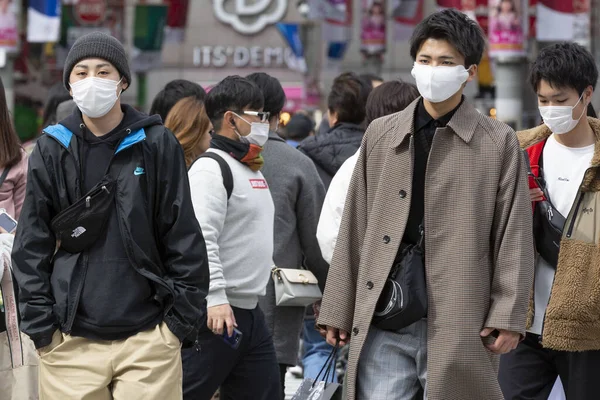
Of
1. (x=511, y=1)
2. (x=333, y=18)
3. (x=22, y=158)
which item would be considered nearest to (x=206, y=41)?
(x=333, y=18)

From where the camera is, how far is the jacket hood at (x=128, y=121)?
4504 mm

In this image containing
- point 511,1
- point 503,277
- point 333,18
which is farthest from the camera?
point 333,18

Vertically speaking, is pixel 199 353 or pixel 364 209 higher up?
pixel 364 209

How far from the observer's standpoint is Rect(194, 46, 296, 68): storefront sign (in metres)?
46.4

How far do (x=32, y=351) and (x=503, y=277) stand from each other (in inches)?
84.4

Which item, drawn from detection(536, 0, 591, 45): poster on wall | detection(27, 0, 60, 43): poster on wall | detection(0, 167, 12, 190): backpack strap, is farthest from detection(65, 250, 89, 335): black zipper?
detection(27, 0, 60, 43): poster on wall

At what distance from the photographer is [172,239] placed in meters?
4.49

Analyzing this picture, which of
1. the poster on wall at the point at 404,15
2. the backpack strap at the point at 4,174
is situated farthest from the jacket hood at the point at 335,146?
the poster on wall at the point at 404,15

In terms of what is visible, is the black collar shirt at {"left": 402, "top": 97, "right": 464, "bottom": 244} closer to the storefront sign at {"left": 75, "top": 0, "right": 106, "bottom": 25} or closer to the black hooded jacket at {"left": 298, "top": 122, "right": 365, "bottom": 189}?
the black hooded jacket at {"left": 298, "top": 122, "right": 365, "bottom": 189}

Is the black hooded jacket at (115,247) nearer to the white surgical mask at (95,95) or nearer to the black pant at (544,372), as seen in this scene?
the white surgical mask at (95,95)

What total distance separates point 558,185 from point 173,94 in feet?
8.35

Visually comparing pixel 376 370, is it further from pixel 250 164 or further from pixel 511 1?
pixel 511 1

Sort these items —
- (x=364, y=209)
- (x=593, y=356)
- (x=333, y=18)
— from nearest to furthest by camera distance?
(x=364, y=209)
(x=593, y=356)
(x=333, y=18)

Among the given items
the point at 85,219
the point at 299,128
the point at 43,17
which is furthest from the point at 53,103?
the point at 43,17
